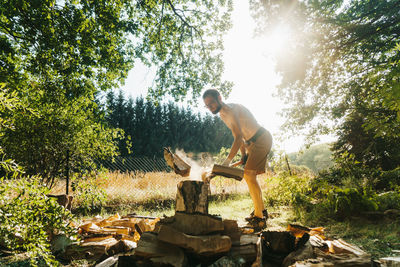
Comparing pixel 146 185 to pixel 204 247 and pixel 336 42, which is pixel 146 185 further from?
pixel 336 42

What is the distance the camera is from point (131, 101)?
3334 cm

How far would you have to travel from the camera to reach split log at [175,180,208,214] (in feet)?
5.28

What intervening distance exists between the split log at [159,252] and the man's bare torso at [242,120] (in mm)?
1775

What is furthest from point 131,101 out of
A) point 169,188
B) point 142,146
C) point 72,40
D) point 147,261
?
point 147,261

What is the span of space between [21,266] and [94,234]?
594 mm

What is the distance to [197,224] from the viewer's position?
1.48 metres

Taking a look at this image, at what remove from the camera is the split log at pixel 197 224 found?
4.82ft

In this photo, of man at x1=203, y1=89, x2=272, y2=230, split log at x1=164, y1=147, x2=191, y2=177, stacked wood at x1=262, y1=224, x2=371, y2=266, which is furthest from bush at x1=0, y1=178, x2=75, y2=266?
man at x1=203, y1=89, x2=272, y2=230

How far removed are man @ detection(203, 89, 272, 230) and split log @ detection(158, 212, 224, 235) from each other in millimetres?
1208

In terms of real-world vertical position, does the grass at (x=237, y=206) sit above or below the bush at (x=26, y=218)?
below

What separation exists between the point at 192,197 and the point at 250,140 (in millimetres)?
1644

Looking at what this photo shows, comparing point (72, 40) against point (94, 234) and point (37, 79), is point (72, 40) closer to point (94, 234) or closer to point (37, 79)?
point (37, 79)

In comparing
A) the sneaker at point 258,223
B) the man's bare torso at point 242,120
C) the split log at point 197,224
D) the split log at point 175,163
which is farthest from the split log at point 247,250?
the man's bare torso at point 242,120

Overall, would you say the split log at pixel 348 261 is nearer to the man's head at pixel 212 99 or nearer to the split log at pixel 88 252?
the split log at pixel 88 252
